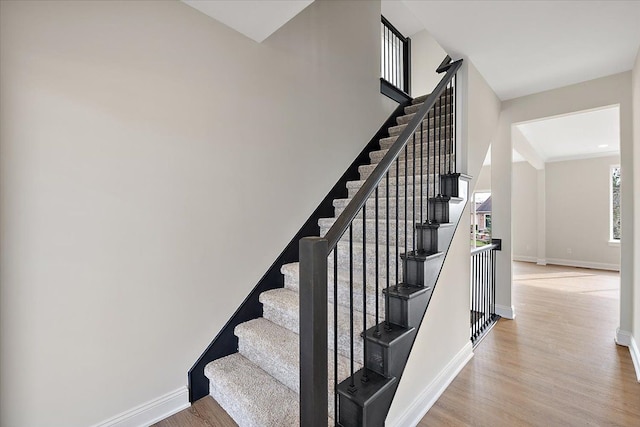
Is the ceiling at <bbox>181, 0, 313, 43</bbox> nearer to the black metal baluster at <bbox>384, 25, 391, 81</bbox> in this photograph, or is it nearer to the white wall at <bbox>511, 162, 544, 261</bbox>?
the black metal baluster at <bbox>384, 25, 391, 81</bbox>

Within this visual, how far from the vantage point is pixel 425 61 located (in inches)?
214

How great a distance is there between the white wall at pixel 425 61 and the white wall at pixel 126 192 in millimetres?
3945

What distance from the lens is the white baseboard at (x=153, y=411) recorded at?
1543 millimetres

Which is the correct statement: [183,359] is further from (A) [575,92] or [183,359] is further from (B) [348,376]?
(A) [575,92]

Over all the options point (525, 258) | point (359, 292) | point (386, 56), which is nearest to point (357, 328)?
point (359, 292)

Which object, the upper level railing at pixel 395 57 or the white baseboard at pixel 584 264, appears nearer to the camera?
the upper level railing at pixel 395 57

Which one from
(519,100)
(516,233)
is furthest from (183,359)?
(516,233)

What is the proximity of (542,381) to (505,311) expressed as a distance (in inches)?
55.3

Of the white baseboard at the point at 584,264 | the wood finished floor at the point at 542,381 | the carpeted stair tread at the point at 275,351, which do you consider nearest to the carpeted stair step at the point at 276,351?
the carpeted stair tread at the point at 275,351

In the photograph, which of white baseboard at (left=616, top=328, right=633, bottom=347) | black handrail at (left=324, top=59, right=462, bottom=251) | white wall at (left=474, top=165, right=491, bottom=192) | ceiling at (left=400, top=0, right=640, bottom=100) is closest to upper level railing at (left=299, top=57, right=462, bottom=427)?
black handrail at (left=324, top=59, right=462, bottom=251)

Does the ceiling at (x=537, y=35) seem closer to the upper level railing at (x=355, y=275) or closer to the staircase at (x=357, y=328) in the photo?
the upper level railing at (x=355, y=275)

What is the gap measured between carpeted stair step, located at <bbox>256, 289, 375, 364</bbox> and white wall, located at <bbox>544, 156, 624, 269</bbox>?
315 inches

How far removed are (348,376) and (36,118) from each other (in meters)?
1.93

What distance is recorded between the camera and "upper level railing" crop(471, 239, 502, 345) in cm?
303
